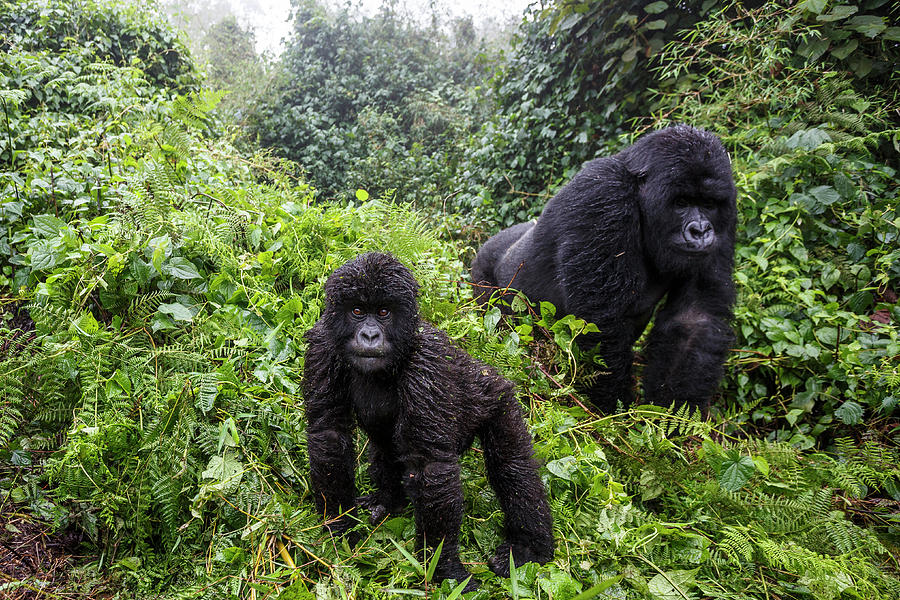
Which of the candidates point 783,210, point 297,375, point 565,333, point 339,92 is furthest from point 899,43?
point 339,92

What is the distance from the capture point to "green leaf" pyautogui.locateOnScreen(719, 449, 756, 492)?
223 cm

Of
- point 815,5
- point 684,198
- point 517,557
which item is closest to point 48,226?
point 517,557

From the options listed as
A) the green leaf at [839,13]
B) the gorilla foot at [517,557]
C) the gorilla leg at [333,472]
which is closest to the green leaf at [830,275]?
the green leaf at [839,13]

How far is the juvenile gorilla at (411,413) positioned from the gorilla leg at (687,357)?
1469 mm

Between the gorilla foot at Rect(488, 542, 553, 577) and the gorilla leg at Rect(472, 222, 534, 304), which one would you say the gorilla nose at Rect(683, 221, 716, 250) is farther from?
the gorilla foot at Rect(488, 542, 553, 577)

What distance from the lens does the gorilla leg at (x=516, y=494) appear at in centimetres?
199

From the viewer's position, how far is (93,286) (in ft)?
8.29

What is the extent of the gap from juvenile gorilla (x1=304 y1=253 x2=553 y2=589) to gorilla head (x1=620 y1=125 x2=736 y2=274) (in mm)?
1498

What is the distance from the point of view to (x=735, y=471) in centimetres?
224

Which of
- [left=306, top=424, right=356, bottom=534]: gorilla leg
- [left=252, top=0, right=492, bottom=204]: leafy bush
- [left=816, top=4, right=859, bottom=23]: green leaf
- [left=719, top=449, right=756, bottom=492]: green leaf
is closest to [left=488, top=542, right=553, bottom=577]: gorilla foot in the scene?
[left=306, top=424, right=356, bottom=534]: gorilla leg

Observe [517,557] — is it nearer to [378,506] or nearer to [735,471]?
[378,506]

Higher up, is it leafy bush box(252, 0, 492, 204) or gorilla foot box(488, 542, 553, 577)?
leafy bush box(252, 0, 492, 204)

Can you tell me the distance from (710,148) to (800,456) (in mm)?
1747

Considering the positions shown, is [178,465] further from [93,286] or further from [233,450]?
[93,286]
